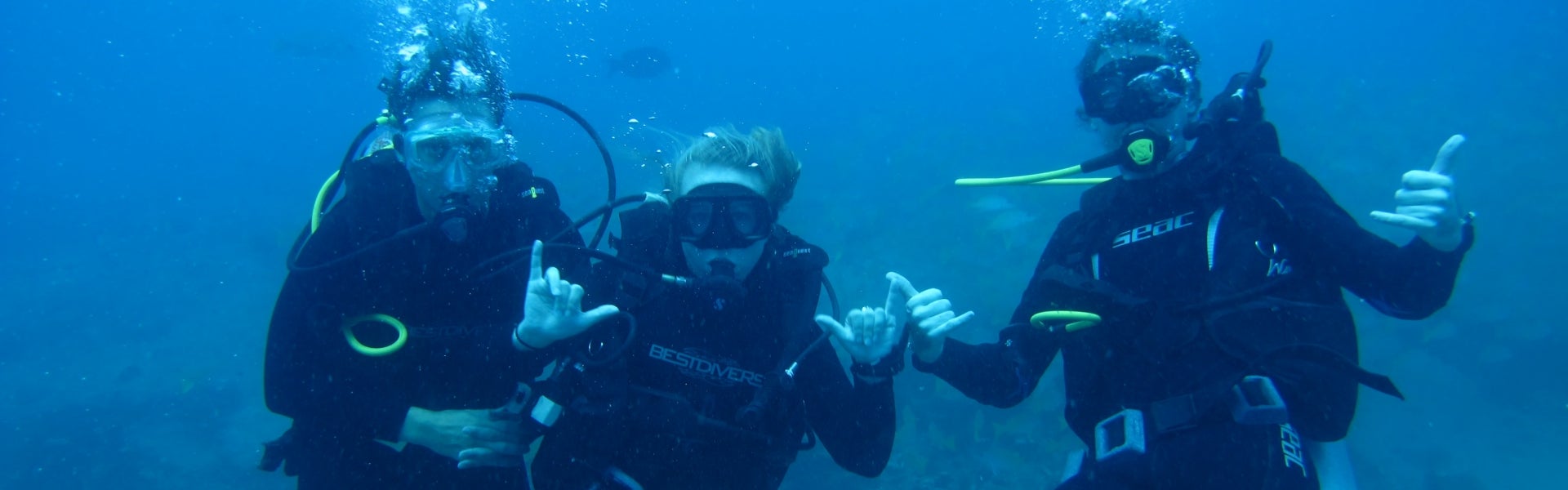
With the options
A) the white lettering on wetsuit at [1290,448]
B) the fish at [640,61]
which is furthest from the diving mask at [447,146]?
the fish at [640,61]

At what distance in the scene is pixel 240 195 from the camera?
48.1 meters

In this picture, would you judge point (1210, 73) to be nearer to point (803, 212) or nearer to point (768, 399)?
point (803, 212)

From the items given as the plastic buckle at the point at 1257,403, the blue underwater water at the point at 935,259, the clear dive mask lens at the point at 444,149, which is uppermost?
the clear dive mask lens at the point at 444,149

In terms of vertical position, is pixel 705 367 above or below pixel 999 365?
below

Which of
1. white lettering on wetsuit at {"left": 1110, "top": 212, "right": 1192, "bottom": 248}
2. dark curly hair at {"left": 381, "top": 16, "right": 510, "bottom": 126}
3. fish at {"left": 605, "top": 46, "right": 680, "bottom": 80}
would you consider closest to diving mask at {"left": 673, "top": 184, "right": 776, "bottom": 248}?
dark curly hair at {"left": 381, "top": 16, "right": 510, "bottom": 126}

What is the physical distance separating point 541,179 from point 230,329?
25.1 meters

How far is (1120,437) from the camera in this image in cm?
250

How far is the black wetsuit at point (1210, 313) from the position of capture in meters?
2.29

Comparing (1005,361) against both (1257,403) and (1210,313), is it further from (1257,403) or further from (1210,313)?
(1257,403)

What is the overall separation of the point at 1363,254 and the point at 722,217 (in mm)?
2349

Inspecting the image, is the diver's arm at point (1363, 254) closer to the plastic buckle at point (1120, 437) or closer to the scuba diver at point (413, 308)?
the plastic buckle at point (1120, 437)

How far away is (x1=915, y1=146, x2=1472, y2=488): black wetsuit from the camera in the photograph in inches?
90.0

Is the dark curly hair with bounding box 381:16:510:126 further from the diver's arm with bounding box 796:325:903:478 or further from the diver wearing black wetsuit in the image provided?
the diver's arm with bounding box 796:325:903:478

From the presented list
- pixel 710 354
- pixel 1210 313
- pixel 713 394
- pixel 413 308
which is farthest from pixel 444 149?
pixel 1210 313
